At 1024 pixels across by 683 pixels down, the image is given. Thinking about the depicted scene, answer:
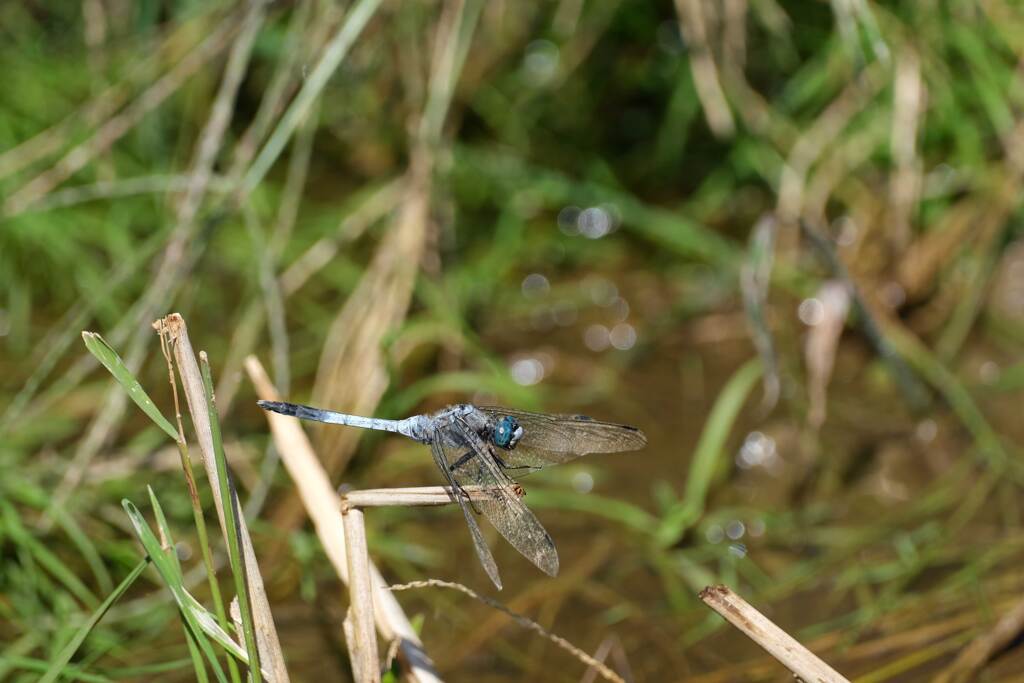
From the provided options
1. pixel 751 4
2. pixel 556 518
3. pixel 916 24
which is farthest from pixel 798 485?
pixel 751 4

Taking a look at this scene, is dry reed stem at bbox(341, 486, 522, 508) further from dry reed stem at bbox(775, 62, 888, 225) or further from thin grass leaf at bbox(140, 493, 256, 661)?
dry reed stem at bbox(775, 62, 888, 225)

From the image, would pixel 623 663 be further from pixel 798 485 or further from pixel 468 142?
pixel 468 142

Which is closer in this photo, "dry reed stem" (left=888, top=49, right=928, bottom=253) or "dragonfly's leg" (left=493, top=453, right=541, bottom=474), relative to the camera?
"dragonfly's leg" (left=493, top=453, right=541, bottom=474)

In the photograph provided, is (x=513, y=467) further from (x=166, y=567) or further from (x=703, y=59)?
(x=703, y=59)

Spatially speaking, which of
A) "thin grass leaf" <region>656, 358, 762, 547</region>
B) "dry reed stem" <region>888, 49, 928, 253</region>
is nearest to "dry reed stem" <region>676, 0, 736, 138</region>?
"dry reed stem" <region>888, 49, 928, 253</region>

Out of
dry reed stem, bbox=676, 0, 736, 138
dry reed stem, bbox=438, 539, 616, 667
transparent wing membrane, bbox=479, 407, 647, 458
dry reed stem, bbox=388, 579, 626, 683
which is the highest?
dry reed stem, bbox=676, 0, 736, 138

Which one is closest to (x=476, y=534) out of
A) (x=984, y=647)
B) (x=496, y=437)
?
(x=496, y=437)

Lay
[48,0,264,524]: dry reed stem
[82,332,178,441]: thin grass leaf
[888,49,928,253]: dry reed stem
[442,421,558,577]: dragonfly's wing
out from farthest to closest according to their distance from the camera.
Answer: [888,49,928,253]: dry reed stem < [48,0,264,524]: dry reed stem < [442,421,558,577]: dragonfly's wing < [82,332,178,441]: thin grass leaf
